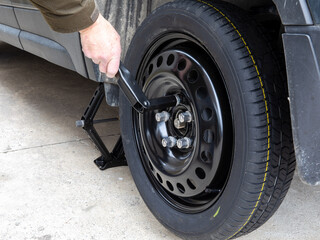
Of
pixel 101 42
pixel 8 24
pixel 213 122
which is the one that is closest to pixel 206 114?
pixel 213 122

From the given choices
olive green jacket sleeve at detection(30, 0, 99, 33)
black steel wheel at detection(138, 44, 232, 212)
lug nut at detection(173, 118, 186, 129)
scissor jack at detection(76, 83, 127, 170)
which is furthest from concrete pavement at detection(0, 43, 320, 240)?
olive green jacket sleeve at detection(30, 0, 99, 33)

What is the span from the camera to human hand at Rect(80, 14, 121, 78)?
1082mm

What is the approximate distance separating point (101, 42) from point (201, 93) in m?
0.50

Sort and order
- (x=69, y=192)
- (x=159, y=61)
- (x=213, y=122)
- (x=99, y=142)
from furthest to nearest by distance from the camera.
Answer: (x=99, y=142) < (x=69, y=192) < (x=159, y=61) < (x=213, y=122)

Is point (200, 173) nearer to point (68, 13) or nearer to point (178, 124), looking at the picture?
point (178, 124)

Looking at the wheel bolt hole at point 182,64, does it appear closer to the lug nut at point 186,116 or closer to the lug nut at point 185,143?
the lug nut at point 186,116

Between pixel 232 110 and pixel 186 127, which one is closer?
pixel 232 110

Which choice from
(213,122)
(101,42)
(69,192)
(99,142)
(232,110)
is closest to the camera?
(101,42)

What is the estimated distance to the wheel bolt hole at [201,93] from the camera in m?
1.46

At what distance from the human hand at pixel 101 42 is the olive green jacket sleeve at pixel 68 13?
4 cm

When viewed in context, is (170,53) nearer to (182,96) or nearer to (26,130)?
(182,96)

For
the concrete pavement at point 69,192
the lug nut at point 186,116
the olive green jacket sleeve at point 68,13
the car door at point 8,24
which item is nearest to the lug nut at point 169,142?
the lug nut at point 186,116

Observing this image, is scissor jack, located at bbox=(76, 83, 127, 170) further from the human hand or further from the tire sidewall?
the human hand

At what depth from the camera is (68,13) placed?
0.98 m
